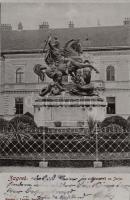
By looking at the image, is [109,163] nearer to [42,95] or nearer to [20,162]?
[20,162]

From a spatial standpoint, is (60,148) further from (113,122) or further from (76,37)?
(76,37)

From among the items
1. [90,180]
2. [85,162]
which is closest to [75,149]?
[85,162]

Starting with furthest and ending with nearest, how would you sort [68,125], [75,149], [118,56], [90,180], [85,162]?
[118,56]
[68,125]
[75,149]
[85,162]
[90,180]

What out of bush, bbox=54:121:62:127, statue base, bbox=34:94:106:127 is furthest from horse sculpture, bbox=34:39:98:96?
bush, bbox=54:121:62:127

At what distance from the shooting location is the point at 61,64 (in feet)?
53.4

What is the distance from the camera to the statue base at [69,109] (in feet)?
52.6

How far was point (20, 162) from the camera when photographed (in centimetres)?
973

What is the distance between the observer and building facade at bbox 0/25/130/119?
34.6 m

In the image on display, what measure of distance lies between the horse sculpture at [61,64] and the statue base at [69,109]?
40 cm

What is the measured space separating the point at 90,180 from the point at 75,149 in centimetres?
331

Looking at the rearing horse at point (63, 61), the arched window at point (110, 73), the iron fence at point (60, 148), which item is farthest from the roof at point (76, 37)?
the iron fence at point (60, 148)

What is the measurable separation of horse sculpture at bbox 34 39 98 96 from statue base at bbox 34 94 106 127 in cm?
40

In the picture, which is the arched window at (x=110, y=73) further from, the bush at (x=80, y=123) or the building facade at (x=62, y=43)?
the bush at (x=80, y=123)

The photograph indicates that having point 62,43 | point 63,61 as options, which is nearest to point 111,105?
point 62,43
